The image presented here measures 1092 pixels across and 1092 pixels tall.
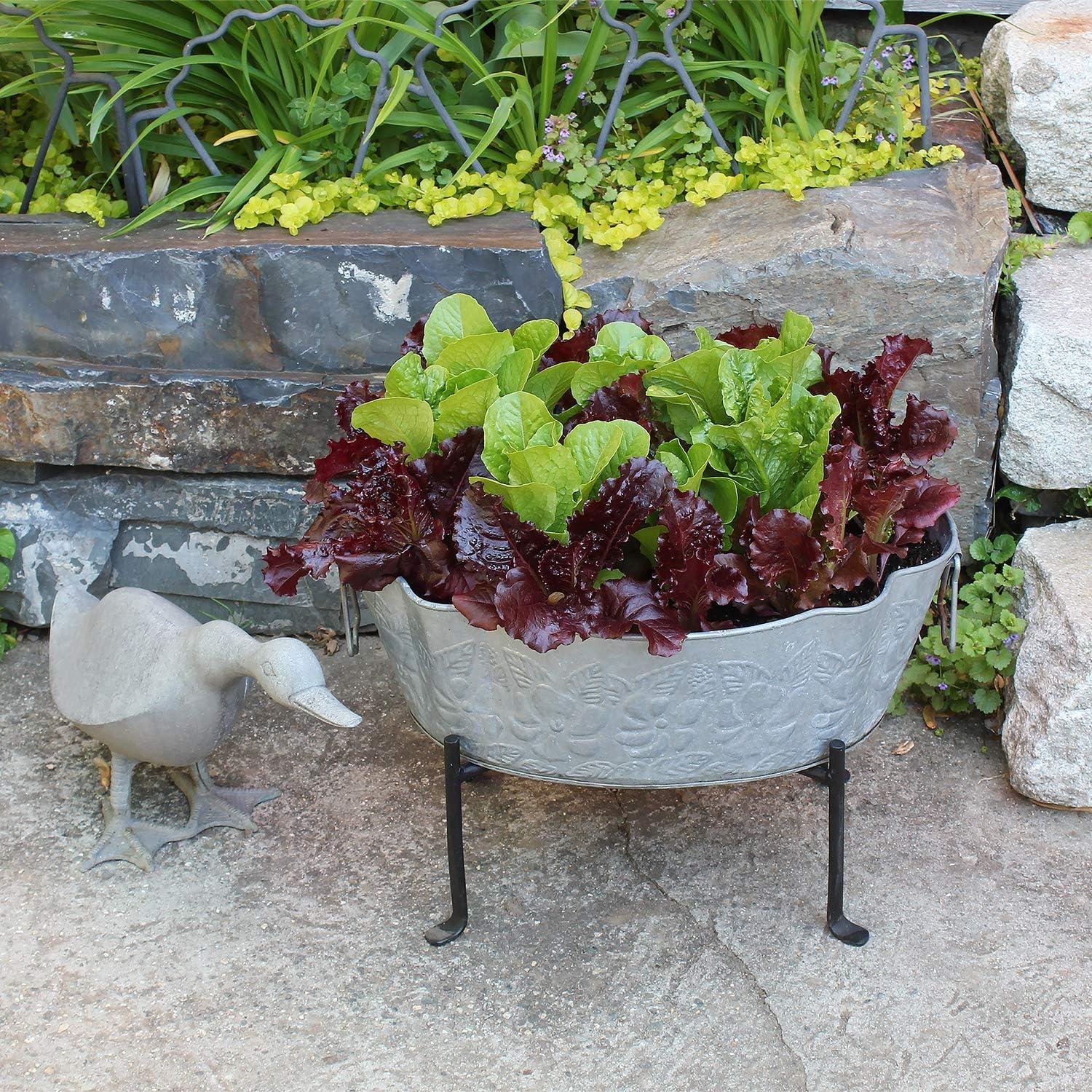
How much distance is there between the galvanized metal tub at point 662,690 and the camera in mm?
1646

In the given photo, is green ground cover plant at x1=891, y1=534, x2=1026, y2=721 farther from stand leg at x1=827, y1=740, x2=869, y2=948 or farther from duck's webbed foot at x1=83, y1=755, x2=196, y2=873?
duck's webbed foot at x1=83, y1=755, x2=196, y2=873

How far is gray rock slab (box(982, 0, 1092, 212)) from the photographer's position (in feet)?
8.79

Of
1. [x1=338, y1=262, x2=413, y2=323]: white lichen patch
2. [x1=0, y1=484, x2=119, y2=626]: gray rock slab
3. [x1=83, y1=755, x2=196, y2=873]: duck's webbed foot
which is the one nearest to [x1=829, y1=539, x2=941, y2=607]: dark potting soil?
[x1=338, y1=262, x2=413, y2=323]: white lichen patch

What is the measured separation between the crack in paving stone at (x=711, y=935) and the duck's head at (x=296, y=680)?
0.64 m

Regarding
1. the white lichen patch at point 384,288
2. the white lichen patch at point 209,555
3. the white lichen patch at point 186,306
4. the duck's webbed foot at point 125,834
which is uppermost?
the white lichen patch at point 384,288

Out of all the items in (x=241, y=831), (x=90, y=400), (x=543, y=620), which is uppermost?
(x=543, y=620)

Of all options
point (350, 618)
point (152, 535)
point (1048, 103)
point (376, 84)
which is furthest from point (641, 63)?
point (152, 535)

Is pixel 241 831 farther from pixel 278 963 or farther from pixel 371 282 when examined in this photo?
pixel 371 282

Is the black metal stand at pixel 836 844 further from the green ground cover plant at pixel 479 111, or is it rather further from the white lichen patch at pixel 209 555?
the white lichen patch at pixel 209 555

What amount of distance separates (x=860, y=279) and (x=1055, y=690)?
91cm

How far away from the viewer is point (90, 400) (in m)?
2.61

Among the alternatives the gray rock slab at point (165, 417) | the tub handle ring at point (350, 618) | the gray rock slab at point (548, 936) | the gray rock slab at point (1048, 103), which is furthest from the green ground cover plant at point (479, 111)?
the gray rock slab at point (548, 936)

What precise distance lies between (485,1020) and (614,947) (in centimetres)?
26

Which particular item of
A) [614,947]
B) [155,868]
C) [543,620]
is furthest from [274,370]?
[614,947]
